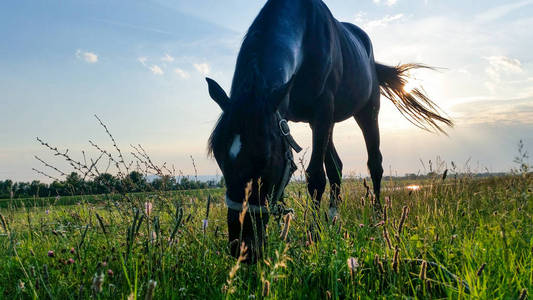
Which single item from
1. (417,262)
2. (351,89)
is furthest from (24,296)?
(351,89)

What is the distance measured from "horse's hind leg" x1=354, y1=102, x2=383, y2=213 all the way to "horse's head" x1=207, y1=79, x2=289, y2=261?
4.99 metres

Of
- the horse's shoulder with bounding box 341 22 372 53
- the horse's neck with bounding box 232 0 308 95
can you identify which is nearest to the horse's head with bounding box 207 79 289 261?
the horse's neck with bounding box 232 0 308 95

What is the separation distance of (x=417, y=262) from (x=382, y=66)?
295 inches

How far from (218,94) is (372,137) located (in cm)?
514

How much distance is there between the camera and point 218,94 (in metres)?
3.60

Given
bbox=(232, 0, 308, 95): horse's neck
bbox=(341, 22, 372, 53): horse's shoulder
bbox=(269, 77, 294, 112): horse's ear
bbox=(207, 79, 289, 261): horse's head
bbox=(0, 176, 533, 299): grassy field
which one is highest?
bbox=(341, 22, 372, 53): horse's shoulder

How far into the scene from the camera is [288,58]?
14.0 ft

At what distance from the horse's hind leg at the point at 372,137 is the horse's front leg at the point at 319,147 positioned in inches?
116

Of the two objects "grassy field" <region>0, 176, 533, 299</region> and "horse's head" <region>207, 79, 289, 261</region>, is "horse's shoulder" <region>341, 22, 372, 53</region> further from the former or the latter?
"grassy field" <region>0, 176, 533, 299</region>

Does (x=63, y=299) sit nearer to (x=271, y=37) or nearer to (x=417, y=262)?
(x=417, y=262)

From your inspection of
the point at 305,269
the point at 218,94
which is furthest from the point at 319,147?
the point at 305,269

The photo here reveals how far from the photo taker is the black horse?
3125 mm

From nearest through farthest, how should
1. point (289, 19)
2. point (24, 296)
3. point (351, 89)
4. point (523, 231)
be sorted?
point (24, 296)
point (523, 231)
point (289, 19)
point (351, 89)

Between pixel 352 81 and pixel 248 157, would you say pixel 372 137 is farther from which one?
pixel 248 157
